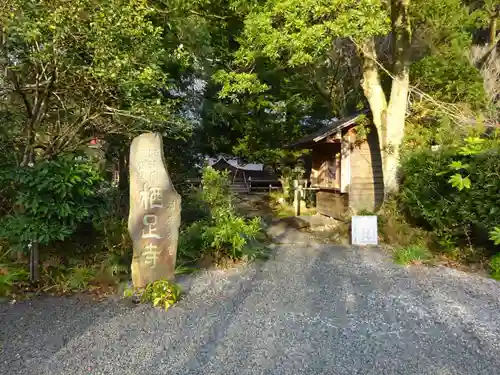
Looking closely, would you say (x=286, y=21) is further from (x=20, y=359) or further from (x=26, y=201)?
(x=20, y=359)

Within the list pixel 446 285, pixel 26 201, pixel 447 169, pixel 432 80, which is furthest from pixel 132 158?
pixel 432 80

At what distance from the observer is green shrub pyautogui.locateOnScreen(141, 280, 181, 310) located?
5.01 m

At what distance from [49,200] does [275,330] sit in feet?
12.6

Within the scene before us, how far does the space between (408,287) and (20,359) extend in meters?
5.28

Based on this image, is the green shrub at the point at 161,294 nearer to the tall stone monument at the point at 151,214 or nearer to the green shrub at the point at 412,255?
the tall stone monument at the point at 151,214

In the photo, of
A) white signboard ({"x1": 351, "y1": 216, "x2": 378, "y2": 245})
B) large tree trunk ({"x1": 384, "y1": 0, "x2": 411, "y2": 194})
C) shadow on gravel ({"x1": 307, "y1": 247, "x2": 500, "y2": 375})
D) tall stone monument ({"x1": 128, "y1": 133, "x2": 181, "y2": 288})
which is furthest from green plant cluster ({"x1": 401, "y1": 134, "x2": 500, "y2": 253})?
tall stone monument ({"x1": 128, "y1": 133, "x2": 181, "y2": 288})

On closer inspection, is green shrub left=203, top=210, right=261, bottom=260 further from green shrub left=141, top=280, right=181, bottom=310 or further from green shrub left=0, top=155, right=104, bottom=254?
green shrub left=0, top=155, right=104, bottom=254

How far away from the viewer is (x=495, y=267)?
6469 millimetres

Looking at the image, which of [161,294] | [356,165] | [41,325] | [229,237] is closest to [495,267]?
[229,237]

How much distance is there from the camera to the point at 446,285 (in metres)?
6.02

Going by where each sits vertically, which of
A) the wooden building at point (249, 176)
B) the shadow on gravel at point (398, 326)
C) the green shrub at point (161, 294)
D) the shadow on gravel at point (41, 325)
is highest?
the wooden building at point (249, 176)

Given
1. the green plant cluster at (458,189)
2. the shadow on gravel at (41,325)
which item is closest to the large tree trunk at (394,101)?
the green plant cluster at (458,189)

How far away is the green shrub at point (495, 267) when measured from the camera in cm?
637

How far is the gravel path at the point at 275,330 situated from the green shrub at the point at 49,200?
1015 mm
